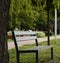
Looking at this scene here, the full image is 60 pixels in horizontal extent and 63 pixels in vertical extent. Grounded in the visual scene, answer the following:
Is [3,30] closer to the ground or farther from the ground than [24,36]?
farther from the ground

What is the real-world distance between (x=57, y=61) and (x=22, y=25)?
2742 cm

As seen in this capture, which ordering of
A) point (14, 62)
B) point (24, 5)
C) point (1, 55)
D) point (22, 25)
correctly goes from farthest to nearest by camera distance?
point (22, 25)
point (24, 5)
point (14, 62)
point (1, 55)

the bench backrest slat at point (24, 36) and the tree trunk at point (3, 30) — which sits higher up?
the tree trunk at point (3, 30)

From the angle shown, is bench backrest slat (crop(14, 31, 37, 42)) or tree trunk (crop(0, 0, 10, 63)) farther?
bench backrest slat (crop(14, 31, 37, 42))

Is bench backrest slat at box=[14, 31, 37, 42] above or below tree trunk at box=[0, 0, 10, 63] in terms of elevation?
below

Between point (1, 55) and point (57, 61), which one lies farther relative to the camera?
point (57, 61)

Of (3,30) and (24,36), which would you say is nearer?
(3,30)

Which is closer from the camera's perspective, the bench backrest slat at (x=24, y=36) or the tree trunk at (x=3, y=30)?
the tree trunk at (x=3, y=30)

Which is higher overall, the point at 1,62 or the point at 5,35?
the point at 5,35

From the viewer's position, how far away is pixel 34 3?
10.7 m

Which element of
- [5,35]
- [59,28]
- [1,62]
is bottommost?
[59,28]

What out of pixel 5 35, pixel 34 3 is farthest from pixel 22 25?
pixel 5 35

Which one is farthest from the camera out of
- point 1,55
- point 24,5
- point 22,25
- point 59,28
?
point 59,28

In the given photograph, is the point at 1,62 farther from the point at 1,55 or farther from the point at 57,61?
the point at 57,61
